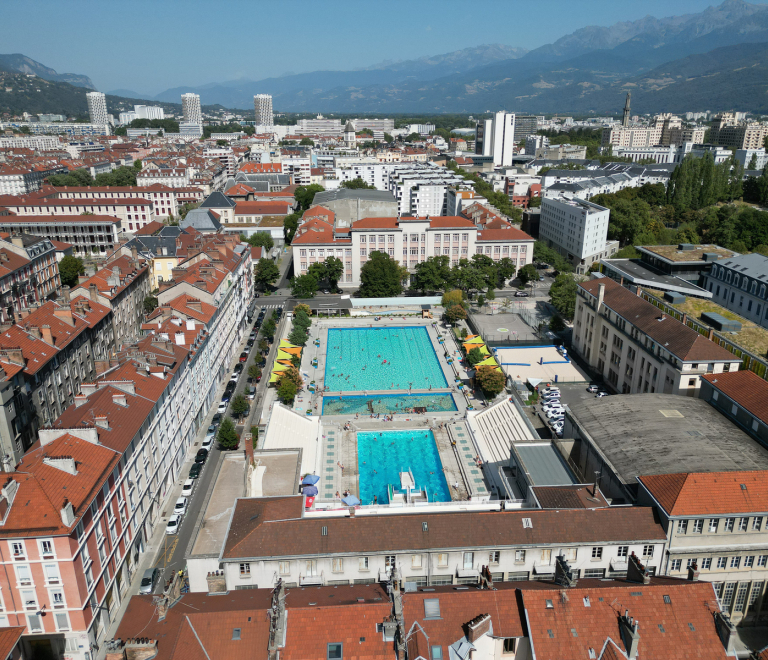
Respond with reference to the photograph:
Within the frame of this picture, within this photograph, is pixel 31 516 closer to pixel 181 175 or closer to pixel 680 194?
pixel 680 194

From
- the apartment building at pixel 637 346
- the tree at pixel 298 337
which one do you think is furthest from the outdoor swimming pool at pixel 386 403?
the apartment building at pixel 637 346

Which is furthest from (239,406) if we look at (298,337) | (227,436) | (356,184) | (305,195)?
(356,184)

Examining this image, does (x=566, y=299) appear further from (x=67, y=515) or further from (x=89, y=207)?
(x=89, y=207)

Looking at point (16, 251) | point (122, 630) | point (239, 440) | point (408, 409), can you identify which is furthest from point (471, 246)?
point (122, 630)

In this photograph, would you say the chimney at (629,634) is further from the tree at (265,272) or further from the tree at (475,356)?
the tree at (265,272)

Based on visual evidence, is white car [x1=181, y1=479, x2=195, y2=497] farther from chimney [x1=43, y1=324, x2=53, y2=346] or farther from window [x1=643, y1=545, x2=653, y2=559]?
window [x1=643, y1=545, x2=653, y2=559]

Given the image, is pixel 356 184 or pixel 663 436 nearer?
pixel 663 436
